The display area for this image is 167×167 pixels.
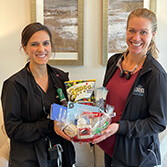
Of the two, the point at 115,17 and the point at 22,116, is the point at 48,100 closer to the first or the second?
the point at 22,116

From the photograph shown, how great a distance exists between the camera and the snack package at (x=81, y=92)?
123 cm

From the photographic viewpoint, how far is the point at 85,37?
6.82ft

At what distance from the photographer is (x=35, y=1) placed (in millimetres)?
2014

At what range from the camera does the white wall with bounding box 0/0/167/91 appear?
2029mm

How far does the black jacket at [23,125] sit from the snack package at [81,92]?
21 cm

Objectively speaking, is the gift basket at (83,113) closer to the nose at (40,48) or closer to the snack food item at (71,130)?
the snack food item at (71,130)

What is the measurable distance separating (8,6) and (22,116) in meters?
1.36

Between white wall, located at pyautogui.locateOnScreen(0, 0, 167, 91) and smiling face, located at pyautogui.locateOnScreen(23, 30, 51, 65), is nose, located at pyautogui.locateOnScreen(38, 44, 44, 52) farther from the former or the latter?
white wall, located at pyautogui.locateOnScreen(0, 0, 167, 91)

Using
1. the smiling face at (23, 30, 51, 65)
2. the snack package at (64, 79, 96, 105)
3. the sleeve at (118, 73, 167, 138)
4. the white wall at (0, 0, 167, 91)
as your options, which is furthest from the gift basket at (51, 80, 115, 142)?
the white wall at (0, 0, 167, 91)

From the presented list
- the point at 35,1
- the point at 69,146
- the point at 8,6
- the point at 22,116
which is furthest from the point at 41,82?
the point at 8,6

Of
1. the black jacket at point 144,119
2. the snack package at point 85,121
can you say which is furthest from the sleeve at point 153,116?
the snack package at point 85,121

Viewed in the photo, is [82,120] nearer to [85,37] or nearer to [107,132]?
[107,132]

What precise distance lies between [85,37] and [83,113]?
3.71 feet

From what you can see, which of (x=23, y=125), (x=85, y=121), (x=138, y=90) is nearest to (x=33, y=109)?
(x=23, y=125)
